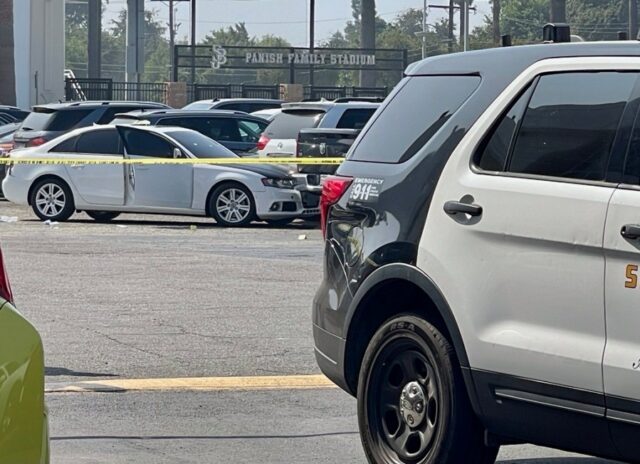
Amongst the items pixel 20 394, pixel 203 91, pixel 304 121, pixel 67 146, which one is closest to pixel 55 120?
Answer: pixel 67 146

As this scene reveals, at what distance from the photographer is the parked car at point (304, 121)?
21953 mm

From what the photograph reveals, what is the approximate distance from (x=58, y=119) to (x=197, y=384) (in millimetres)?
17085

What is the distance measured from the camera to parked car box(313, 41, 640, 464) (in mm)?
5211

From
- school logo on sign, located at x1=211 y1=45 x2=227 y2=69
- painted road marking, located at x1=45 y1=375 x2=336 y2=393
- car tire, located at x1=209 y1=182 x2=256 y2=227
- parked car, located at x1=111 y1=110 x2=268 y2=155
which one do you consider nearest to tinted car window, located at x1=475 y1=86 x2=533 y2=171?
painted road marking, located at x1=45 y1=375 x2=336 y2=393

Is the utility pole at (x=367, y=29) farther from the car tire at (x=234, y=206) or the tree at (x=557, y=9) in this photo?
the car tire at (x=234, y=206)

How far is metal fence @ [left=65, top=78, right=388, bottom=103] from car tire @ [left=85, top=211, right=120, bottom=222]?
24.7 meters

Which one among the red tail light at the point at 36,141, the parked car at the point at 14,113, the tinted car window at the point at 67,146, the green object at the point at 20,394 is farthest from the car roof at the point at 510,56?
the parked car at the point at 14,113

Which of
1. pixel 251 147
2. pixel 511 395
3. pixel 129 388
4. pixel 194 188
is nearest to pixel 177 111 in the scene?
pixel 251 147

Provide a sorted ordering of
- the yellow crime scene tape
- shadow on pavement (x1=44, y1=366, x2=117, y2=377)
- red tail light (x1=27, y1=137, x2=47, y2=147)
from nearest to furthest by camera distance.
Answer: shadow on pavement (x1=44, y1=366, x2=117, y2=377)
the yellow crime scene tape
red tail light (x1=27, y1=137, x2=47, y2=147)

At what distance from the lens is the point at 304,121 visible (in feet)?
75.7

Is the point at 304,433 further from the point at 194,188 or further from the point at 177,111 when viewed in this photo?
the point at 177,111

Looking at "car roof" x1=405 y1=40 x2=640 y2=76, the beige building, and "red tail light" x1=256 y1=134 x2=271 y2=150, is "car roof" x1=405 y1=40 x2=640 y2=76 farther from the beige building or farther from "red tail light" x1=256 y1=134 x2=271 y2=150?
the beige building

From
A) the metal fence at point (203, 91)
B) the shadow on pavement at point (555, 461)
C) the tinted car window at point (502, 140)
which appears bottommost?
the shadow on pavement at point (555, 461)

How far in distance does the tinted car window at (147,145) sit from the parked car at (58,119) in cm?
443
